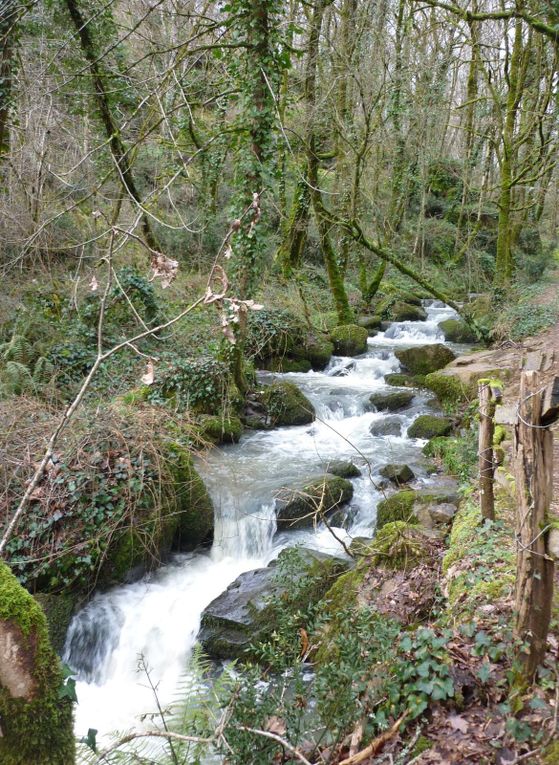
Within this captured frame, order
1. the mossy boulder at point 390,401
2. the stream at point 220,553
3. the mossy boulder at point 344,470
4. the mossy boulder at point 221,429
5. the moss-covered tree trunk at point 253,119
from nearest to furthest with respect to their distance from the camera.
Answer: the stream at point 220,553 → the moss-covered tree trunk at point 253,119 → the mossy boulder at point 344,470 → the mossy boulder at point 221,429 → the mossy boulder at point 390,401

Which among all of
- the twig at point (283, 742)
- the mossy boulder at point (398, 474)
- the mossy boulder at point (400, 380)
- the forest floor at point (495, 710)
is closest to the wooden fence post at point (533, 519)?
the forest floor at point (495, 710)

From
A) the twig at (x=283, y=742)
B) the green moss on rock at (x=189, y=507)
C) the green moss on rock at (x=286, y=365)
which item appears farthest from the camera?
the green moss on rock at (x=286, y=365)

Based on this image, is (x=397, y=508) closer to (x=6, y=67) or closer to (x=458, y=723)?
(x=458, y=723)

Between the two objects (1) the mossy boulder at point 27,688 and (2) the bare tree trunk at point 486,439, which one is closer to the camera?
(1) the mossy boulder at point 27,688

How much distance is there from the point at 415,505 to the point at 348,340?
8897 millimetres

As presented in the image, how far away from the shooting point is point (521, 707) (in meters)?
2.96

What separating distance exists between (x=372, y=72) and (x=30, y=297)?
9.74 m

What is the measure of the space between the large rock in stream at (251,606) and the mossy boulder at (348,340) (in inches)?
371

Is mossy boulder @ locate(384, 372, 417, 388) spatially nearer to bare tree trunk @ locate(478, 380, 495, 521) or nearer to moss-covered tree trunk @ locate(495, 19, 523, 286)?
moss-covered tree trunk @ locate(495, 19, 523, 286)

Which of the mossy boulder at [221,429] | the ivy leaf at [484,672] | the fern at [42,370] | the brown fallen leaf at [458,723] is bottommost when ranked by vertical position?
the mossy boulder at [221,429]

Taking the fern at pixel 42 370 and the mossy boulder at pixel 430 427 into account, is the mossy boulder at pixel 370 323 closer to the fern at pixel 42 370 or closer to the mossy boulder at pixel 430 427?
the mossy boulder at pixel 430 427

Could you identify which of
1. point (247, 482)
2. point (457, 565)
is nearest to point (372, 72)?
point (247, 482)

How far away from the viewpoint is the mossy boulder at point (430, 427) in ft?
33.0

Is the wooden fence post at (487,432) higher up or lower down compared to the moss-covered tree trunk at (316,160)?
lower down
